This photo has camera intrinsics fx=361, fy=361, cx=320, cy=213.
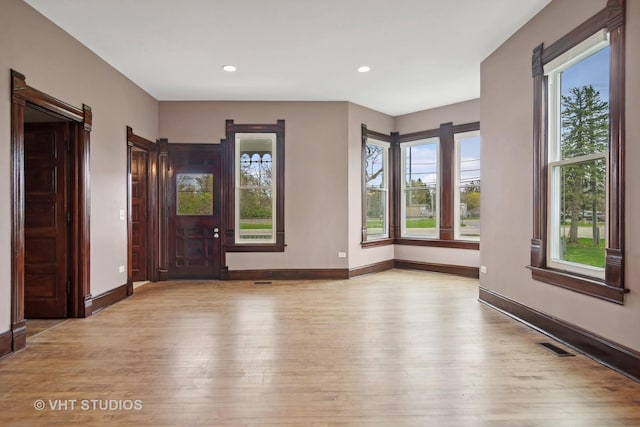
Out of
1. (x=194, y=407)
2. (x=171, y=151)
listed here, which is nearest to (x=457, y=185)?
(x=171, y=151)

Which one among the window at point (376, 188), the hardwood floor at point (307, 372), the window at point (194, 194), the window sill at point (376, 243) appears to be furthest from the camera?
the window at point (376, 188)

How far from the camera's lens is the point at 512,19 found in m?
3.80

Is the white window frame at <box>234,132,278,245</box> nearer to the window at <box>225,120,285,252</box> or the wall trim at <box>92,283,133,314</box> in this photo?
the window at <box>225,120,285,252</box>

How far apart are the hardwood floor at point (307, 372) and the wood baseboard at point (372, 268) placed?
84.3 inches

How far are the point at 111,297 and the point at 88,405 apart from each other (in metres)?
2.81

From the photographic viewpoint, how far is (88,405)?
7.53 feet

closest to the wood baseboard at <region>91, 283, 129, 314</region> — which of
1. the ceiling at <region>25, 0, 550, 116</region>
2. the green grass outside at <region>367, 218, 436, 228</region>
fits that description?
the ceiling at <region>25, 0, 550, 116</region>

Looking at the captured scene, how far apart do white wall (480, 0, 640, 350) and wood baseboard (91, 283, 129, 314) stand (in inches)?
195

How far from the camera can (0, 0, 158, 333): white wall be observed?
123 inches

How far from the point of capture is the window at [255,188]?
644 centimetres

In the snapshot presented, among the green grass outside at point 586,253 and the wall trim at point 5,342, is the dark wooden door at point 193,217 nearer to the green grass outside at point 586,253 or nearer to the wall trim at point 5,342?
the wall trim at point 5,342

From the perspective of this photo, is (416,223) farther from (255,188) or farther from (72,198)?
(72,198)

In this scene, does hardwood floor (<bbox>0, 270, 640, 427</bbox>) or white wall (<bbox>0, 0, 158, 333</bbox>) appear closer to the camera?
hardwood floor (<bbox>0, 270, 640, 427</bbox>)

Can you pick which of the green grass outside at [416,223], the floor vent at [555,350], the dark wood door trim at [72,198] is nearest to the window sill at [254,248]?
the green grass outside at [416,223]
